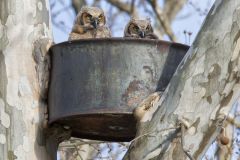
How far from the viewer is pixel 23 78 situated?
14.7 feet

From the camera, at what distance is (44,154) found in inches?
176

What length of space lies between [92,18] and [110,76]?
1973 mm

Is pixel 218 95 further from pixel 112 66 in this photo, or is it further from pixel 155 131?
pixel 112 66

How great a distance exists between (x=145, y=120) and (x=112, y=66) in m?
0.37

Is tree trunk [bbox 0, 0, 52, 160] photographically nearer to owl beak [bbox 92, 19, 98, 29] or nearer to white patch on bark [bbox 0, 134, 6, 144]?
white patch on bark [bbox 0, 134, 6, 144]

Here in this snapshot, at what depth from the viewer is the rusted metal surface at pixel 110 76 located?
424 cm

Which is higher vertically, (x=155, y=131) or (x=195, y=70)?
(x=195, y=70)

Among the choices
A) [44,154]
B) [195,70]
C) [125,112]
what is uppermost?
[195,70]

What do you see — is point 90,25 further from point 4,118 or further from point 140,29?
point 4,118

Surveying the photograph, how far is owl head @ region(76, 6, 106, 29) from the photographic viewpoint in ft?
19.9

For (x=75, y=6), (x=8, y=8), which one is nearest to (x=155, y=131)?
(x=8, y=8)

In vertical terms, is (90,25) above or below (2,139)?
Answer: above

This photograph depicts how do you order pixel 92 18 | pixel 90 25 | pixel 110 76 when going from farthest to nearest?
pixel 92 18, pixel 90 25, pixel 110 76

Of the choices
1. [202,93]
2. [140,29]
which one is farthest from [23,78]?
[140,29]
